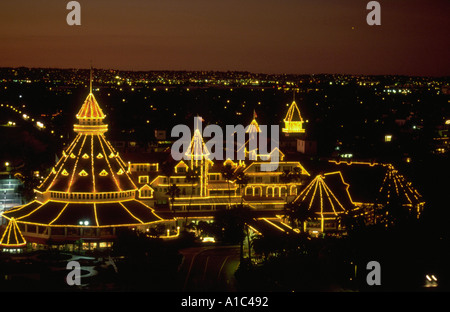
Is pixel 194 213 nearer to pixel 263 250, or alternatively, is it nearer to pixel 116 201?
pixel 116 201

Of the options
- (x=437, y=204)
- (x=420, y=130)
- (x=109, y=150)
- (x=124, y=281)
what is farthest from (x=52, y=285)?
(x=420, y=130)

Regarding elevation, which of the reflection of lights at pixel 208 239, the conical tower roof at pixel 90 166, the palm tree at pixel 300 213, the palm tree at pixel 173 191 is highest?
the conical tower roof at pixel 90 166

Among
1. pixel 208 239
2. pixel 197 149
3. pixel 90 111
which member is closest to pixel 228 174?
pixel 197 149

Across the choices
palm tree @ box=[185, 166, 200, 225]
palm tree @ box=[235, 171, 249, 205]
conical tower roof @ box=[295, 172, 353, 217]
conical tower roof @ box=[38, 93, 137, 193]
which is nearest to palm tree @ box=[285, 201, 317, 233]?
conical tower roof @ box=[295, 172, 353, 217]

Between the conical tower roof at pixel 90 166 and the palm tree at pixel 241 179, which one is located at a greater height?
the conical tower roof at pixel 90 166

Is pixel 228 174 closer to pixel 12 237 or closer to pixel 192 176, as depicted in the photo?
pixel 192 176

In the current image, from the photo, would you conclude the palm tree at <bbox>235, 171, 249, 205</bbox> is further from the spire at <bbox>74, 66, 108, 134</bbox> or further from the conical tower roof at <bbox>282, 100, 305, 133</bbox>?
the conical tower roof at <bbox>282, 100, 305, 133</bbox>

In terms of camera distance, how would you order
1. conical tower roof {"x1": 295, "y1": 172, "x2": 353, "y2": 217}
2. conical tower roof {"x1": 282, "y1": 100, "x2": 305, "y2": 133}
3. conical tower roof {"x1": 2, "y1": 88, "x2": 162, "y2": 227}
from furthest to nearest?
conical tower roof {"x1": 282, "y1": 100, "x2": 305, "y2": 133}, conical tower roof {"x1": 295, "y1": 172, "x2": 353, "y2": 217}, conical tower roof {"x1": 2, "y1": 88, "x2": 162, "y2": 227}

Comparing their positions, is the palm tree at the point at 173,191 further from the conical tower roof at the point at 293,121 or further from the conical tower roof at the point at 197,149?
the conical tower roof at the point at 293,121

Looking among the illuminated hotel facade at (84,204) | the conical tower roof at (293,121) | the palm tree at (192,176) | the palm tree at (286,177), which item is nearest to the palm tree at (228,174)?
the palm tree at (192,176)
